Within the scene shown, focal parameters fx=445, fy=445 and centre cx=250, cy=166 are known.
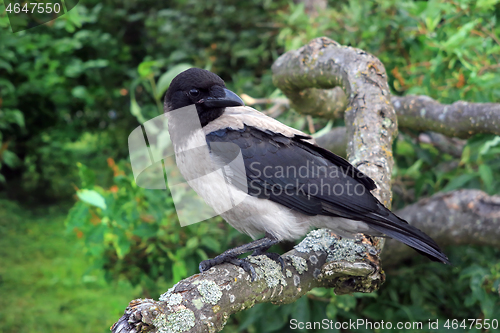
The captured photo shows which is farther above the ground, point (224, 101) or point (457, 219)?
point (224, 101)

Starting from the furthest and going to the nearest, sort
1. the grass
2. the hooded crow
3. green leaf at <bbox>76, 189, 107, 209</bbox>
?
the grass → green leaf at <bbox>76, 189, 107, 209</bbox> → the hooded crow

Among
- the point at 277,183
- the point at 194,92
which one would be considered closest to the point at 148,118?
the point at 194,92

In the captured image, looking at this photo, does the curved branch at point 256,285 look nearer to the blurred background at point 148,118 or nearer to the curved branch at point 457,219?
the blurred background at point 148,118

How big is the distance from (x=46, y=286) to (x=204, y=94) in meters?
3.81

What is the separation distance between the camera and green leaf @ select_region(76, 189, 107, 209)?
107 inches

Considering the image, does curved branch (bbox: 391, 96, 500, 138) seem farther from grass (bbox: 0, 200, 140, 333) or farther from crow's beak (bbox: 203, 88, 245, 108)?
grass (bbox: 0, 200, 140, 333)

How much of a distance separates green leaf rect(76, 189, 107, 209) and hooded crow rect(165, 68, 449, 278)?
0.82 m

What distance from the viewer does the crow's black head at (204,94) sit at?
223 cm

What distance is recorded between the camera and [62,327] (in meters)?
4.41

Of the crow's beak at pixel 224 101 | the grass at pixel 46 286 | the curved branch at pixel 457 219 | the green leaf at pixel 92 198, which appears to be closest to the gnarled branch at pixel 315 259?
the crow's beak at pixel 224 101

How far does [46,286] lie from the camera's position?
16.4 ft

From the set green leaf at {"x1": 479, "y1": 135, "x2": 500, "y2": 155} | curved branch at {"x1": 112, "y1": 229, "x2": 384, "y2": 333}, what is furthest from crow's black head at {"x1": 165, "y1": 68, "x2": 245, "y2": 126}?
green leaf at {"x1": 479, "y1": 135, "x2": 500, "y2": 155}

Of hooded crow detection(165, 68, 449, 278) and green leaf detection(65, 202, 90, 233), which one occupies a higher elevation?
hooded crow detection(165, 68, 449, 278)

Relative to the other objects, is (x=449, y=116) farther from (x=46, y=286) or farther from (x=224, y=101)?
(x=46, y=286)
